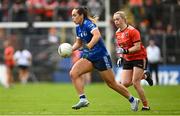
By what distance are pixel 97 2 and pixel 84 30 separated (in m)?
22.7

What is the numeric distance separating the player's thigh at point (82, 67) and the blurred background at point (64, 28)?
1998cm

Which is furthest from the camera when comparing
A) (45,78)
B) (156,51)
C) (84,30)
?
(45,78)

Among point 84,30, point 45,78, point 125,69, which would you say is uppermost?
point 84,30

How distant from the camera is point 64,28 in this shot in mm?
37969

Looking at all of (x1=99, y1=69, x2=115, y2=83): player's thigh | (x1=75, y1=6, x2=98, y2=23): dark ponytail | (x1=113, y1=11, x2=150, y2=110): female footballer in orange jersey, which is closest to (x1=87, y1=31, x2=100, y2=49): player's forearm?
(x1=75, y1=6, x2=98, y2=23): dark ponytail

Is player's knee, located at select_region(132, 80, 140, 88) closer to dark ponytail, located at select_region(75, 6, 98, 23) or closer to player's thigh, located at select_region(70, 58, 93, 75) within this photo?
player's thigh, located at select_region(70, 58, 93, 75)

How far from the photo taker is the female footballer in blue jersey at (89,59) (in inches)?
622

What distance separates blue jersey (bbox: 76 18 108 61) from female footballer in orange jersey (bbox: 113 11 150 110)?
59 centimetres

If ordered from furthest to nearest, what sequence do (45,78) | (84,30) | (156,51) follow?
(45,78)
(156,51)
(84,30)

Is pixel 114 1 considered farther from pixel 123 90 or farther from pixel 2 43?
pixel 123 90

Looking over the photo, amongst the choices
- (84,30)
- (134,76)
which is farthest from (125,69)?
(84,30)

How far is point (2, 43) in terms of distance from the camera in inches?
1491

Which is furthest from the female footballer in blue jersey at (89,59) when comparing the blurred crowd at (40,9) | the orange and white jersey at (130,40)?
the blurred crowd at (40,9)

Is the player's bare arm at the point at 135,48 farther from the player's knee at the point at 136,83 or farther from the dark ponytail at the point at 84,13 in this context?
the dark ponytail at the point at 84,13
